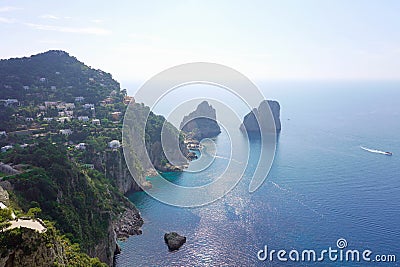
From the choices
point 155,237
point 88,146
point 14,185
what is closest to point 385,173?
point 155,237

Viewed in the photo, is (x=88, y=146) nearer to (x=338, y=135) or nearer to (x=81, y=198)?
(x=81, y=198)

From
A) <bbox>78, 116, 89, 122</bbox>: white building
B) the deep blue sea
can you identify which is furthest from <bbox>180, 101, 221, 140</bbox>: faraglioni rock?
<bbox>78, 116, 89, 122</bbox>: white building

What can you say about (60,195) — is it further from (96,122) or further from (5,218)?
(96,122)

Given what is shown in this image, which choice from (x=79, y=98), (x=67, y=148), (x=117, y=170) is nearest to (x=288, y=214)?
(x=117, y=170)

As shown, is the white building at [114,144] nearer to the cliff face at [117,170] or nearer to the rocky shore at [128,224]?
the cliff face at [117,170]

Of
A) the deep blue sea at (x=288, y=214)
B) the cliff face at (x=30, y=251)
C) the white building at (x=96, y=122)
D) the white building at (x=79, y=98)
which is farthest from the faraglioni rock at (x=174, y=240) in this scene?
the white building at (x=79, y=98)

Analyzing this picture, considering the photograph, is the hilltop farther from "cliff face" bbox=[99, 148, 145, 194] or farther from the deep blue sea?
the deep blue sea

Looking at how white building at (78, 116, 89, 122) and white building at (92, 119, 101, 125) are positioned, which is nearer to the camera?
white building at (92, 119, 101, 125)
